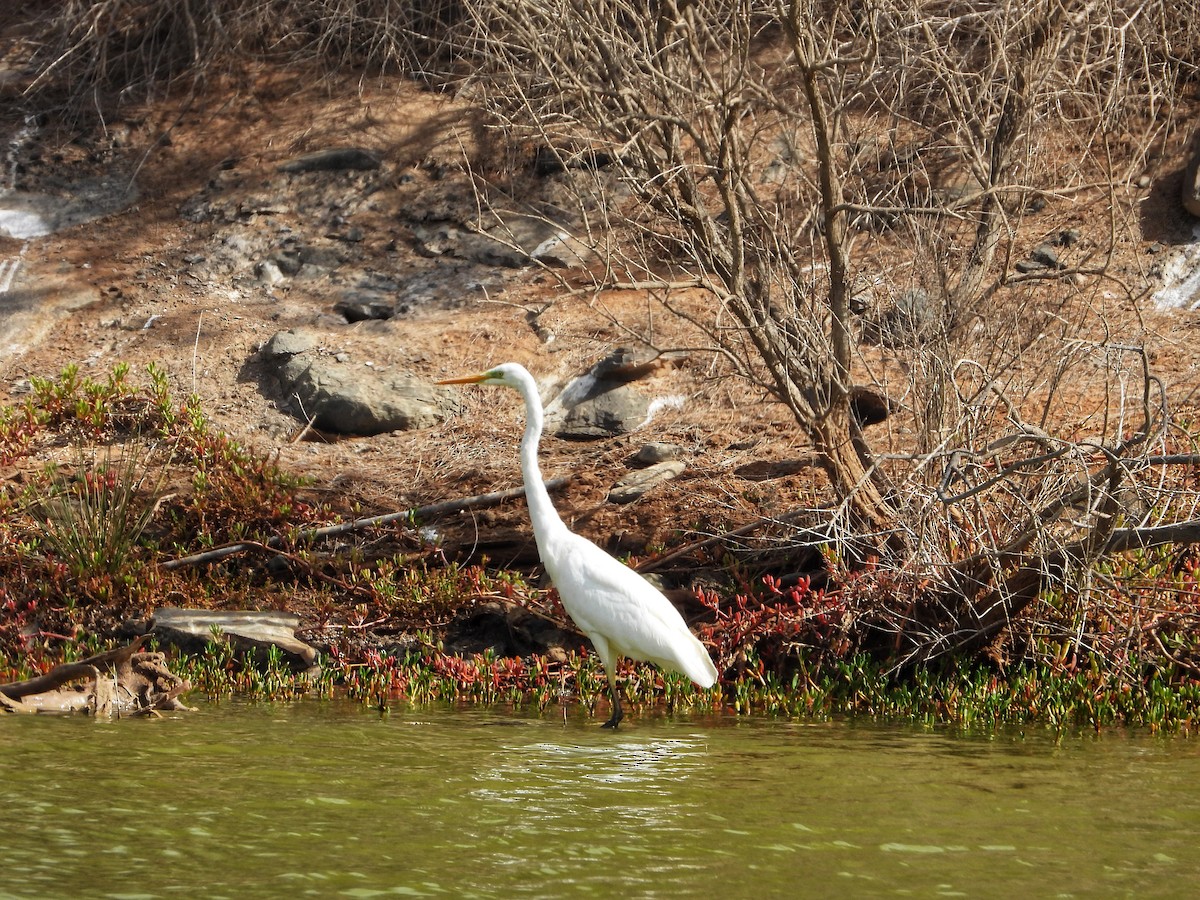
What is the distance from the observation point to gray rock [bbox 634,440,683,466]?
11047 millimetres

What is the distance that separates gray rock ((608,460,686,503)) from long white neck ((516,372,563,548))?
2.13 meters

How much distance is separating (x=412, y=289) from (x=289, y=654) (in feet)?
20.9

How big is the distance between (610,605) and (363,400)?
519 cm

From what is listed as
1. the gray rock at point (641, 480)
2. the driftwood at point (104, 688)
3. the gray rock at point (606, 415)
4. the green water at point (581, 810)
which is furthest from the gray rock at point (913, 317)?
the driftwood at point (104, 688)

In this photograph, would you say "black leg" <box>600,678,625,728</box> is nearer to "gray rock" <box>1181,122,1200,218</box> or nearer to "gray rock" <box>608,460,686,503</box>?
"gray rock" <box>608,460,686,503</box>

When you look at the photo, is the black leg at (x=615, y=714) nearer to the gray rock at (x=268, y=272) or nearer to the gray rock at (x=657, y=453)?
the gray rock at (x=657, y=453)

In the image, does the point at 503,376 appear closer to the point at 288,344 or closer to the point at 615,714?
the point at 615,714

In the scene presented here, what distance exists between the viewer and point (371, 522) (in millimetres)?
10211

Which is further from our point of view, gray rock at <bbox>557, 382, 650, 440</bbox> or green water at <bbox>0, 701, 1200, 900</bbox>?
gray rock at <bbox>557, 382, 650, 440</bbox>

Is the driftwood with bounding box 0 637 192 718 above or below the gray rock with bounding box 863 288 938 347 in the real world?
below

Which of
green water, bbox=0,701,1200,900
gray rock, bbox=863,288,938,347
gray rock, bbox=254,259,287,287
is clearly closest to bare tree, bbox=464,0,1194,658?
gray rock, bbox=863,288,938,347

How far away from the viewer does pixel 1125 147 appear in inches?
563

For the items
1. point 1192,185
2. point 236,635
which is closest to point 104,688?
point 236,635

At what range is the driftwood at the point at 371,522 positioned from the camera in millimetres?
10055
